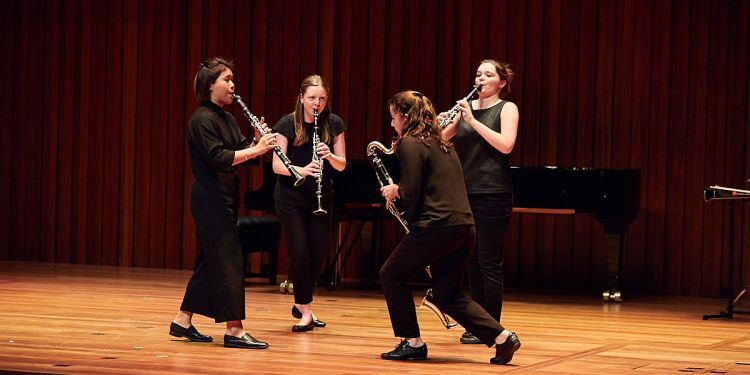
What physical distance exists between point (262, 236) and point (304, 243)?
3099 mm

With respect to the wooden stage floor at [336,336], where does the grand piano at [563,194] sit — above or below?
above

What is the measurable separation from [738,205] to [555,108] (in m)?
1.58

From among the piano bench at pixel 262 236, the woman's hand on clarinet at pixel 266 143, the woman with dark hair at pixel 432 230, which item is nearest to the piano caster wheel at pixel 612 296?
the piano bench at pixel 262 236

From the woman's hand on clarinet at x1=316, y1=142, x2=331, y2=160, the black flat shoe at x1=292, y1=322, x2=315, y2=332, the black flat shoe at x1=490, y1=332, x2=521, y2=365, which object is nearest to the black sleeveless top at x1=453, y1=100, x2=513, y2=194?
the woman's hand on clarinet at x1=316, y1=142, x2=331, y2=160

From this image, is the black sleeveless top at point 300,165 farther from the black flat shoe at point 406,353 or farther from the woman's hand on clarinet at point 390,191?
the black flat shoe at point 406,353

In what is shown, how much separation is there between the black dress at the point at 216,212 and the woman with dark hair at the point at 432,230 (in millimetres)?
703

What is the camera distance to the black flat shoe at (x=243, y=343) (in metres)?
5.06

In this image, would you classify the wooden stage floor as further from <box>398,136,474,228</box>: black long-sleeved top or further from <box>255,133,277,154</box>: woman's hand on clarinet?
<box>255,133,277,154</box>: woman's hand on clarinet

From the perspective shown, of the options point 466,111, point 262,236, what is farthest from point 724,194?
point 262,236

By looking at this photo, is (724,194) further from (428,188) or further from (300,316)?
(428,188)

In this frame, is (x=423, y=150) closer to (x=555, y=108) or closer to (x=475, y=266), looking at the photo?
(x=475, y=266)

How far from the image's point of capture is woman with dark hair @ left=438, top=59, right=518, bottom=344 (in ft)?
17.2

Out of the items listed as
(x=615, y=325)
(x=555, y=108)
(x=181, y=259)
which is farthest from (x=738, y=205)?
(x=181, y=259)

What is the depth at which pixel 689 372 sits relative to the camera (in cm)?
466
